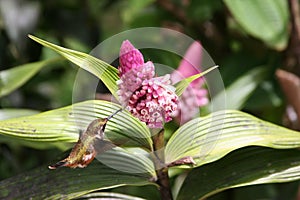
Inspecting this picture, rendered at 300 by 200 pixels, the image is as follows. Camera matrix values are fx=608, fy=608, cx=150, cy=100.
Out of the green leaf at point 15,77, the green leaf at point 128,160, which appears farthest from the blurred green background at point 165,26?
the green leaf at point 128,160

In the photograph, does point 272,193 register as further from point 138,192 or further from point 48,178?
point 48,178

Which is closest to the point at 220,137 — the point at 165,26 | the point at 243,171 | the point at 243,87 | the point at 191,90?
the point at 243,171

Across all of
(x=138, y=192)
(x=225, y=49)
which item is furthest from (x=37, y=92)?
(x=138, y=192)

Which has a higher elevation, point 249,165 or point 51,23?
point 51,23

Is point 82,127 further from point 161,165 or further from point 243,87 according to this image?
point 243,87

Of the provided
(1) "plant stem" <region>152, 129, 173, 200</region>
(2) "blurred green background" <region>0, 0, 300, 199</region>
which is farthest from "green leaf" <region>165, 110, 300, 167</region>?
(2) "blurred green background" <region>0, 0, 300, 199</region>
